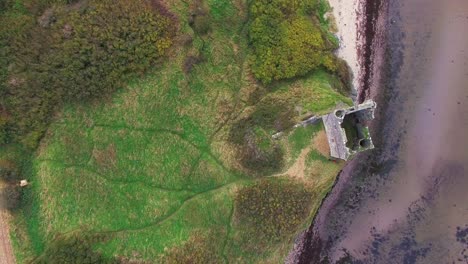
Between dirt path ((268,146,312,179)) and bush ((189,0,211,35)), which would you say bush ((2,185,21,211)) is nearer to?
bush ((189,0,211,35))

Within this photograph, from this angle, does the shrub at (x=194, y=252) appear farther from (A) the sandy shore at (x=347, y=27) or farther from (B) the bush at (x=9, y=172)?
(A) the sandy shore at (x=347, y=27)

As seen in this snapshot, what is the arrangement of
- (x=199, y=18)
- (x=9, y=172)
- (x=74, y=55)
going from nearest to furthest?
(x=74, y=55) → (x=9, y=172) → (x=199, y=18)

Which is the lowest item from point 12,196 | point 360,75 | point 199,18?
point 12,196

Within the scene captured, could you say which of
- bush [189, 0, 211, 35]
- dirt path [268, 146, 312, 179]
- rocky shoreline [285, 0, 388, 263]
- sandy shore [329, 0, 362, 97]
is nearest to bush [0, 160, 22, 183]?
bush [189, 0, 211, 35]

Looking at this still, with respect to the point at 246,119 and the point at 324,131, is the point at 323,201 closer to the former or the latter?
the point at 324,131

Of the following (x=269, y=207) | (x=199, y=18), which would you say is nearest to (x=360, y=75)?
(x=269, y=207)

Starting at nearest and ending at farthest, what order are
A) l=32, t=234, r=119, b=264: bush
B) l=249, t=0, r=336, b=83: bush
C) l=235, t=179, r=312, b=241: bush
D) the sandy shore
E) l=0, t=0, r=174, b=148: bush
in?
l=32, t=234, r=119, b=264: bush → l=0, t=0, r=174, b=148: bush → l=235, t=179, r=312, b=241: bush → l=249, t=0, r=336, b=83: bush → the sandy shore

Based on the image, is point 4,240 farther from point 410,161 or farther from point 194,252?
point 410,161
